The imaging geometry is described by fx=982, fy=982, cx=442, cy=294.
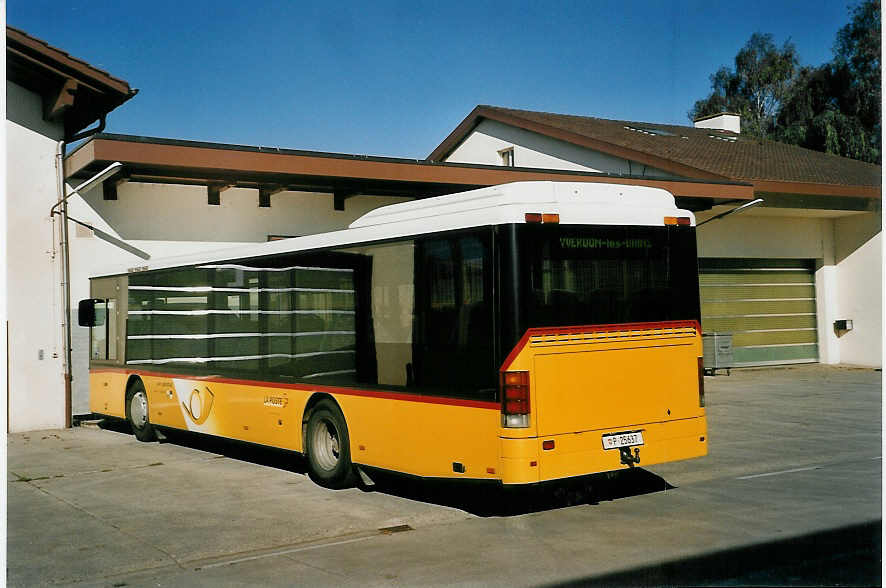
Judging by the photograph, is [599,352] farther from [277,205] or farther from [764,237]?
[764,237]

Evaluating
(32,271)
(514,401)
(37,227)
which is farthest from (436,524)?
(37,227)

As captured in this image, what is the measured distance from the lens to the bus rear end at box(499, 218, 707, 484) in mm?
7789

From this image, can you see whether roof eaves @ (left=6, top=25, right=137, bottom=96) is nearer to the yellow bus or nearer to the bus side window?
the yellow bus

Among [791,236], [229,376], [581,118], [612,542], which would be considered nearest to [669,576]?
[612,542]

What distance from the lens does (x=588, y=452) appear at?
812 centimetres

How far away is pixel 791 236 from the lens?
25.9 m

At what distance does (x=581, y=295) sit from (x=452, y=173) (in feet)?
32.4

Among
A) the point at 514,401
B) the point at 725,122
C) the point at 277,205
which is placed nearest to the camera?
the point at 514,401

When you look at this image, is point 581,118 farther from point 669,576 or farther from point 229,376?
point 669,576

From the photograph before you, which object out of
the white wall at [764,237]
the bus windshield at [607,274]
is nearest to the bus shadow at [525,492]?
the bus windshield at [607,274]

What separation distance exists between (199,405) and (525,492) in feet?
15.8

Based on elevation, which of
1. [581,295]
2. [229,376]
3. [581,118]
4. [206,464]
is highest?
[581,118]

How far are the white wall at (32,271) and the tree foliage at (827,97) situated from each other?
42.7 ft

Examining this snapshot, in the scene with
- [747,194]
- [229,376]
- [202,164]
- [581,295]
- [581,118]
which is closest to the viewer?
[581,295]
